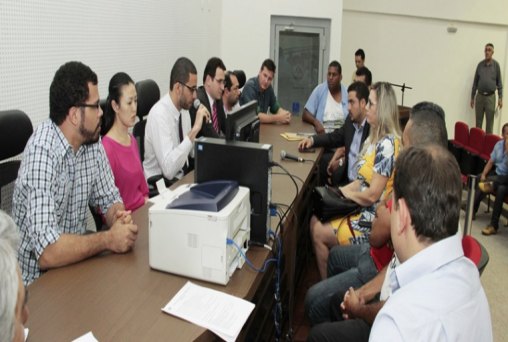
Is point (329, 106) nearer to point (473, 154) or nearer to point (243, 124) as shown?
point (473, 154)

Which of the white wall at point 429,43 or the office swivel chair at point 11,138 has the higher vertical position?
the white wall at point 429,43

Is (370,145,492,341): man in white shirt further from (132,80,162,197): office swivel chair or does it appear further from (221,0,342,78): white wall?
(221,0,342,78): white wall

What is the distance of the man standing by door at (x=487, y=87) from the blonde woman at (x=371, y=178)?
6.17 metres

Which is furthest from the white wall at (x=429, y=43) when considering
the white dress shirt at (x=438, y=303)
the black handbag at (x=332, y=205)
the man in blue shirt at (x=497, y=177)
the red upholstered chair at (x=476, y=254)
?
the white dress shirt at (x=438, y=303)

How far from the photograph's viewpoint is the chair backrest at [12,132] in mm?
1955

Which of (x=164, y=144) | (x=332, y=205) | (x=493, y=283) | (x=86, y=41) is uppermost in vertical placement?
(x=86, y=41)

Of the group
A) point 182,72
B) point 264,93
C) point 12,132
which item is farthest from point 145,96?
point 264,93

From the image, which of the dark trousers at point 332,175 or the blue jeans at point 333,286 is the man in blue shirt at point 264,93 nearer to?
the dark trousers at point 332,175

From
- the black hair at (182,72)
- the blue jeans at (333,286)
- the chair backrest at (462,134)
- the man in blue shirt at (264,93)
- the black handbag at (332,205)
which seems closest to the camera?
the blue jeans at (333,286)

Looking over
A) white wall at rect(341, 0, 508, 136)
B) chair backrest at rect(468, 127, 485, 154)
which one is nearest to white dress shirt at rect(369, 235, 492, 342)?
chair backrest at rect(468, 127, 485, 154)

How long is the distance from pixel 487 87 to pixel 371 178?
21.3 ft

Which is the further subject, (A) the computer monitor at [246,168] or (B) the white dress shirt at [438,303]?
(A) the computer monitor at [246,168]

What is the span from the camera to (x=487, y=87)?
8164 mm

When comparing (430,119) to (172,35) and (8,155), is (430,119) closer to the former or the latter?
(8,155)
